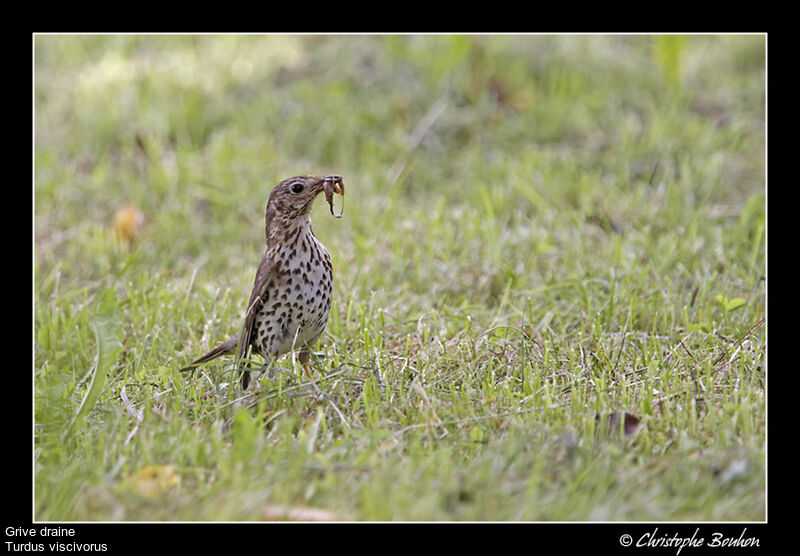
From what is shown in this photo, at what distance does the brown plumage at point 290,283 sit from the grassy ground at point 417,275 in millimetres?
244

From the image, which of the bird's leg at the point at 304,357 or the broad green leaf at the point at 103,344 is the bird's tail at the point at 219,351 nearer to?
the bird's leg at the point at 304,357

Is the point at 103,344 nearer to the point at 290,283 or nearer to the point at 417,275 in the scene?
the point at 290,283

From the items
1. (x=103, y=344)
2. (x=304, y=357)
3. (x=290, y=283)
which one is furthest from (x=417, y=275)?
(x=103, y=344)

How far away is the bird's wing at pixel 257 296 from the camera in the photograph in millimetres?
4465

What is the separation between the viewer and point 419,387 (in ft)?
13.6

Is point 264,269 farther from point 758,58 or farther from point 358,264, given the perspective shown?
point 758,58

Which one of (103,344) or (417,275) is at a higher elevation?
(417,275)

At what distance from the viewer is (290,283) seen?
4.43 meters

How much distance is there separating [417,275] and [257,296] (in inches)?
62.1

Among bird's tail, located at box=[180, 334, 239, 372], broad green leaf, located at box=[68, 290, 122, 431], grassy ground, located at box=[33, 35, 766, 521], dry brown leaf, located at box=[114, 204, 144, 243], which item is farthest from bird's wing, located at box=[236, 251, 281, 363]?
dry brown leaf, located at box=[114, 204, 144, 243]

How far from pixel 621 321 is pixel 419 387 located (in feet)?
4.56

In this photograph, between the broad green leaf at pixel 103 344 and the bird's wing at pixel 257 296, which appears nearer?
the broad green leaf at pixel 103 344

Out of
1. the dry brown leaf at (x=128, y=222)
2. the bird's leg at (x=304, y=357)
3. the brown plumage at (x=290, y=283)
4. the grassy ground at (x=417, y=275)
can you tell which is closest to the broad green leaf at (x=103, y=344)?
the grassy ground at (x=417, y=275)
